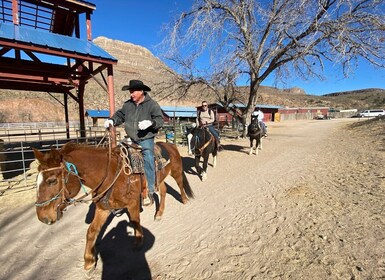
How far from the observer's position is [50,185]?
2607mm

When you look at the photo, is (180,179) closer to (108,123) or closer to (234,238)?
(234,238)

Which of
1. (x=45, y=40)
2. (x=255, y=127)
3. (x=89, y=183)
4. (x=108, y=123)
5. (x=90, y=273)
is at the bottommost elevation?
(x=90, y=273)

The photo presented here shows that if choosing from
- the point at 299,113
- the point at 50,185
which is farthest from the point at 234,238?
the point at 299,113

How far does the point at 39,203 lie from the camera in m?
2.56

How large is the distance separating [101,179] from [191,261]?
1.67 meters

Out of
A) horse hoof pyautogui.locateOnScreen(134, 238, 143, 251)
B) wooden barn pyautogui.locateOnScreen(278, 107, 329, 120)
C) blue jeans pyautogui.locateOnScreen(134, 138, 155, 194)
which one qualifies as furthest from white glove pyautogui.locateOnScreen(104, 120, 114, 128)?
wooden barn pyautogui.locateOnScreen(278, 107, 329, 120)

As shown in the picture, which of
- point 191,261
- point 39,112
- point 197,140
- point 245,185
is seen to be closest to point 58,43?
point 197,140

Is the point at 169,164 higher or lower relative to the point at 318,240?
higher

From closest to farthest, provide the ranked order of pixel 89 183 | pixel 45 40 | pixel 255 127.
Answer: pixel 89 183 < pixel 45 40 < pixel 255 127

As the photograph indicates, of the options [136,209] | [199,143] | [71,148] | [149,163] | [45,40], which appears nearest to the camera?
[71,148]

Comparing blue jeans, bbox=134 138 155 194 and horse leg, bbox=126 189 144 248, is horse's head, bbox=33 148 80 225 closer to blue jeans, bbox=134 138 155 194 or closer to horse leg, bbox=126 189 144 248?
horse leg, bbox=126 189 144 248

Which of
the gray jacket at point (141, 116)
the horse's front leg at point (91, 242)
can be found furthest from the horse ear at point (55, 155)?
the gray jacket at point (141, 116)

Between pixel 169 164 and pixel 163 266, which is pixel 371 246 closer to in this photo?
pixel 163 266

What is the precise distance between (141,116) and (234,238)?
2.45 m
